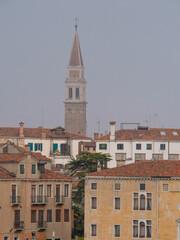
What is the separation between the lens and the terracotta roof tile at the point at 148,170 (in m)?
87.9

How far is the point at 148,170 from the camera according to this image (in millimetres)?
89312

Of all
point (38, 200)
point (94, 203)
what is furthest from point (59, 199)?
point (94, 203)

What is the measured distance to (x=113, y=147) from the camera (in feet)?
461

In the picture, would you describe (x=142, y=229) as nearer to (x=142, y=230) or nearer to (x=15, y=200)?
(x=142, y=230)

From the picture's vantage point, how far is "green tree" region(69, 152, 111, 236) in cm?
9925

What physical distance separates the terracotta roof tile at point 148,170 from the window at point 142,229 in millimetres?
3743

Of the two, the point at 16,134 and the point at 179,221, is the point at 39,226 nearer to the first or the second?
the point at 179,221

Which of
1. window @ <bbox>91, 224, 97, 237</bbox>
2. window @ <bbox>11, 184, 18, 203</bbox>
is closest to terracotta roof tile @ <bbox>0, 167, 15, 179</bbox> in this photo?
window @ <bbox>11, 184, 18, 203</bbox>

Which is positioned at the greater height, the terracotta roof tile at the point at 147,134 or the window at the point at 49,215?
the terracotta roof tile at the point at 147,134

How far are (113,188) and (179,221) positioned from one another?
603 cm

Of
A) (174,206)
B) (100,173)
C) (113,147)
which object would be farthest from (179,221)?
(113,147)

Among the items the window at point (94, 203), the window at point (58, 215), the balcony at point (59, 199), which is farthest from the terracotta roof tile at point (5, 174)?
the window at point (94, 203)

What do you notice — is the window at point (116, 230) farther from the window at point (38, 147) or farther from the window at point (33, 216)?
the window at point (38, 147)

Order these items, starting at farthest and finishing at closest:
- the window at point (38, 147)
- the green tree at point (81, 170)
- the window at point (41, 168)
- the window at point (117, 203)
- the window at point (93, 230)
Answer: the window at point (38, 147), the green tree at point (81, 170), the window at point (41, 168), the window at point (93, 230), the window at point (117, 203)
